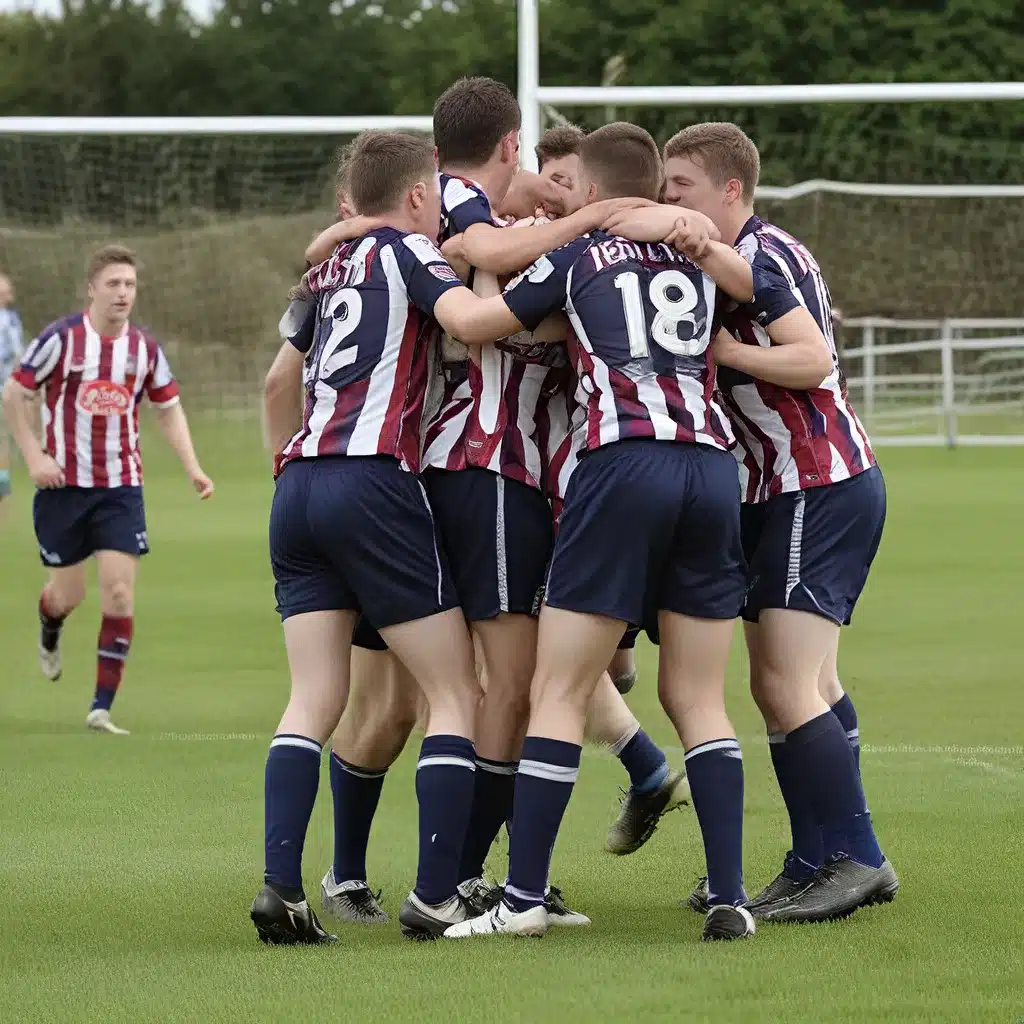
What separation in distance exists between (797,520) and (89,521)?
453cm

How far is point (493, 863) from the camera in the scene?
539cm

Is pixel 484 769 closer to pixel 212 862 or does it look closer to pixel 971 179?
pixel 212 862

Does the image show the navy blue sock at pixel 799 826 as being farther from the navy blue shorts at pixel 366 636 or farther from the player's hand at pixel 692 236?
the player's hand at pixel 692 236

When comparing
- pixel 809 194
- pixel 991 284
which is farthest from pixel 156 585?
pixel 991 284

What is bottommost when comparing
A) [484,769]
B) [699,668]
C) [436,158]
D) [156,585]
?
[156,585]

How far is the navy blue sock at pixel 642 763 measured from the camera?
5.30 m

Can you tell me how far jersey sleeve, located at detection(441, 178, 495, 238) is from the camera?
4520mm

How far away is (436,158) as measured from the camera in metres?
4.68

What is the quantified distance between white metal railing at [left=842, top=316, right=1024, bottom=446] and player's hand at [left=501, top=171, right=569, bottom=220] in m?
19.1

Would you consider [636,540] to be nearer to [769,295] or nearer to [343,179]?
[769,295]

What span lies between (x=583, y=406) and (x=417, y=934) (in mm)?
1287

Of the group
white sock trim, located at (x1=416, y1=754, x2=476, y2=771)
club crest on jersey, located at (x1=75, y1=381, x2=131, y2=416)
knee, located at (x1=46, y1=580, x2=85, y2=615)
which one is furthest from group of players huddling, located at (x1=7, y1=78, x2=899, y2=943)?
knee, located at (x1=46, y1=580, x2=85, y2=615)

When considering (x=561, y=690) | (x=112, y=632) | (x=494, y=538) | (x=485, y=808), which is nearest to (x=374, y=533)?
(x=494, y=538)

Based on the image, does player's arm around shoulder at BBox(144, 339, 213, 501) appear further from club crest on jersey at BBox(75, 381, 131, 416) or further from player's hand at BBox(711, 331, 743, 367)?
player's hand at BBox(711, 331, 743, 367)
